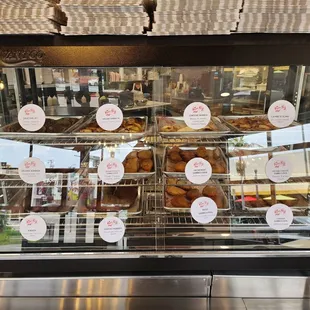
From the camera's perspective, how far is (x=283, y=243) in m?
1.26

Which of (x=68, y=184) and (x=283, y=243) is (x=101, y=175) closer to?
(x=68, y=184)

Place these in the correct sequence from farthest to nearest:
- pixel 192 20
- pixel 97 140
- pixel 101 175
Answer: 1. pixel 97 140
2. pixel 101 175
3. pixel 192 20

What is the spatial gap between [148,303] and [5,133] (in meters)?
0.90

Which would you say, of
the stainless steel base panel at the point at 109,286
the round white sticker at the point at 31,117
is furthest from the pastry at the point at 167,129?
the stainless steel base panel at the point at 109,286

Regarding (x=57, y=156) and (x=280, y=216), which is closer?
(x=280, y=216)

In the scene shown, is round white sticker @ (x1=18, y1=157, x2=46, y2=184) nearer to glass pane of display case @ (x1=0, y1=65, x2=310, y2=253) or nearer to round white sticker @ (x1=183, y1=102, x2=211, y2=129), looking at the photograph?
glass pane of display case @ (x1=0, y1=65, x2=310, y2=253)

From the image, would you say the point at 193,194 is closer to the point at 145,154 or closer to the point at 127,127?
the point at 145,154

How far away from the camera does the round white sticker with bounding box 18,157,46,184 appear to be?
1220 mm

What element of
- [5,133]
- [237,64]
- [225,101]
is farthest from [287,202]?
[5,133]

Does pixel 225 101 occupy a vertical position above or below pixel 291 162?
above

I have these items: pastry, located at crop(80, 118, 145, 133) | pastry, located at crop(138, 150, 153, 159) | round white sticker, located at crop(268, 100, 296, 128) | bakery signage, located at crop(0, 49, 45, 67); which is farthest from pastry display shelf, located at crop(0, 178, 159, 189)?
round white sticker, located at crop(268, 100, 296, 128)

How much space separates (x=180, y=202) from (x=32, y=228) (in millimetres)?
621

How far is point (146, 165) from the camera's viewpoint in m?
1.39

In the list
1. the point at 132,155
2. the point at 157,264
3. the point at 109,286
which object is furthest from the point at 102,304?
the point at 132,155
